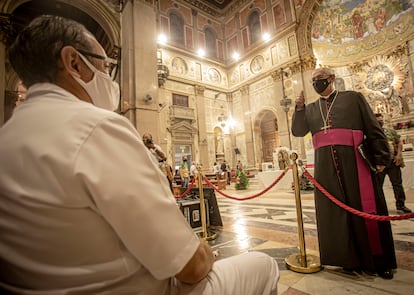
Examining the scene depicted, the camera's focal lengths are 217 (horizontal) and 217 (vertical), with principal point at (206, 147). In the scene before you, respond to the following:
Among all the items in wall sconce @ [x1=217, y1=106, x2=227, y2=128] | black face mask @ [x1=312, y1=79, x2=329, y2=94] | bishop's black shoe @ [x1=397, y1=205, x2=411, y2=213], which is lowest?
bishop's black shoe @ [x1=397, y1=205, x2=411, y2=213]

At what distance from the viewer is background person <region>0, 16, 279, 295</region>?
1.93ft

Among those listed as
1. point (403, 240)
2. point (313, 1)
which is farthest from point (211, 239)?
point (313, 1)

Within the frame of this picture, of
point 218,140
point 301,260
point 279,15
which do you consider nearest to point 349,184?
point 301,260

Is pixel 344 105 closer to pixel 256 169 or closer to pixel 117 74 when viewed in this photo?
pixel 117 74

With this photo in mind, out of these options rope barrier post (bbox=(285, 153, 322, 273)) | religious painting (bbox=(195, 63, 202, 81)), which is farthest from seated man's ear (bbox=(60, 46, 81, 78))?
religious painting (bbox=(195, 63, 202, 81))

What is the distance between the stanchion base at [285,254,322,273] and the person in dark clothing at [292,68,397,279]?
11 cm

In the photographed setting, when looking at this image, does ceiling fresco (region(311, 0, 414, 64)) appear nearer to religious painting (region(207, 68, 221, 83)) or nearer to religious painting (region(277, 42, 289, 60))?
religious painting (region(277, 42, 289, 60))

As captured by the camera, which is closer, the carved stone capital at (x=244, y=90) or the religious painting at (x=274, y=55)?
Answer: the religious painting at (x=274, y=55)

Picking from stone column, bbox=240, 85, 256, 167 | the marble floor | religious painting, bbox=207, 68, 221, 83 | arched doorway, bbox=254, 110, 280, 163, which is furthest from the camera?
religious painting, bbox=207, 68, 221, 83

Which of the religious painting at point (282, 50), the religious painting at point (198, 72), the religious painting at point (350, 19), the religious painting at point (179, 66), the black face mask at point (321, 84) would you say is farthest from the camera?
the religious painting at point (198, 72)

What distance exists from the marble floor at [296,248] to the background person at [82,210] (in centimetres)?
161

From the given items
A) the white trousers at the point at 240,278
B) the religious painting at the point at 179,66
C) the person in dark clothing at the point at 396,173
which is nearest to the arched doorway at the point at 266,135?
the religious painting at the point at 179,66

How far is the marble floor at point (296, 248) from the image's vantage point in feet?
5.78

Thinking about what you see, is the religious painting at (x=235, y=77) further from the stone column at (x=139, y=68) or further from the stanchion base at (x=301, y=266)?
the stanchion base at (x=301, y=266)
